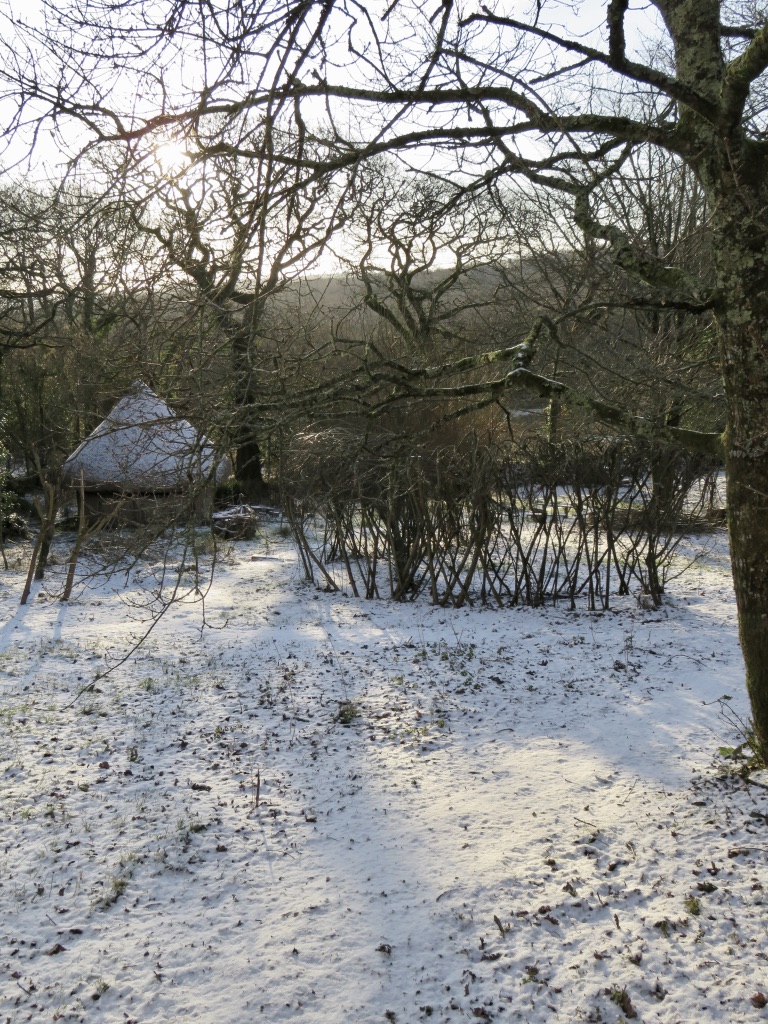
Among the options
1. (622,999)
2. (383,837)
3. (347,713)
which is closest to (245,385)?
(383,837)

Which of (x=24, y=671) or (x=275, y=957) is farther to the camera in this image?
(x=24, y=671)

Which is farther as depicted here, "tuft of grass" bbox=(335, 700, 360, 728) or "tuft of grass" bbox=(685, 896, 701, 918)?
"tuft of grass" bbox=(335, 700, 360, 728)

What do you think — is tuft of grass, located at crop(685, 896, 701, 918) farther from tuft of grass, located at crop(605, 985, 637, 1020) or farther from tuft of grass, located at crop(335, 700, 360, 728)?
tuft of grass, located at crop(335, 700, 360, 728)

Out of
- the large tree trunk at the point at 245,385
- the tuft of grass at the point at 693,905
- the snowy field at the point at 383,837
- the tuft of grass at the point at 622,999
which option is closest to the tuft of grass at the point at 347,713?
the snowy field at the point at 383,837

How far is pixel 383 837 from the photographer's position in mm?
3863

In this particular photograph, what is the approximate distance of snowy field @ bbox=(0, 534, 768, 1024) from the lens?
2.83m

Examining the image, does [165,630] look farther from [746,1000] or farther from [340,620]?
[746,1000]

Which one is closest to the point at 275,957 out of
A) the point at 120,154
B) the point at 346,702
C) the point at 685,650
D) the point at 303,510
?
the point at 346,702

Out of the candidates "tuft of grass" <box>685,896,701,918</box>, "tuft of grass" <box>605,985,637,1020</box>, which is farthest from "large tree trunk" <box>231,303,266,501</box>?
"tuft of grass" <box>685,896,701,918</box>

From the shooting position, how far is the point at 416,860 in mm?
3639

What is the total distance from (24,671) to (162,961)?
4.20 m

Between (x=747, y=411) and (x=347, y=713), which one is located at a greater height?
(x=747, y=411)

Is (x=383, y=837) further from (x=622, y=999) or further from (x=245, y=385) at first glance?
(x=245, y=385)

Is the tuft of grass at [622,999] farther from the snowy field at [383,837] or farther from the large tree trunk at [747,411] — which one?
the large tree trunk at [747,411]
